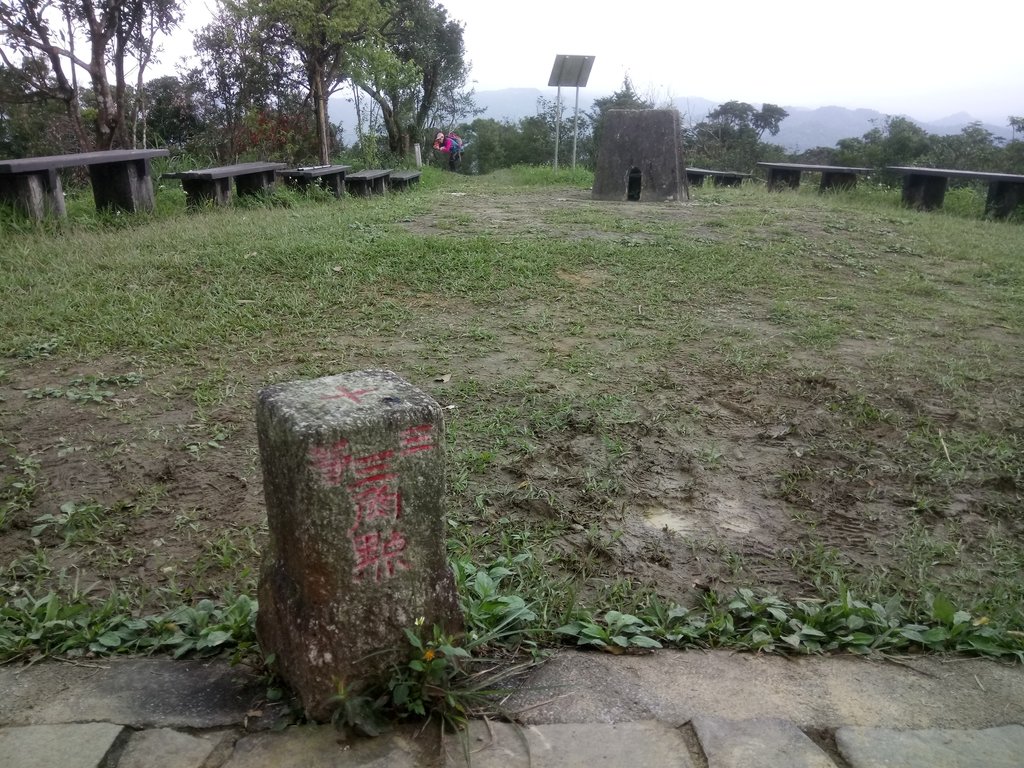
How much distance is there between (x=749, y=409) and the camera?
3486 millimetres

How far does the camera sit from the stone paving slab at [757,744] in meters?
1.53

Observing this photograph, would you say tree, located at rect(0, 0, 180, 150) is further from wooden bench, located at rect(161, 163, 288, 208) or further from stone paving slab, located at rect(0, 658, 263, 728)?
stone paving slab, located at rect(0, 658, 263, 728)

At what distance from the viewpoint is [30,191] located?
6266 millimetres

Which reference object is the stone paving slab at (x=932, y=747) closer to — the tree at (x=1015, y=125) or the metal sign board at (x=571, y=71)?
the metal sign board at (x=571, y=71)

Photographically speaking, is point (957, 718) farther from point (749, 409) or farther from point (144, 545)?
point (144, 545)

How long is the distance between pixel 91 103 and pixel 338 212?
672cm

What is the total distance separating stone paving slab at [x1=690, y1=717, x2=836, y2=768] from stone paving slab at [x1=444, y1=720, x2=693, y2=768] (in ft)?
0.19

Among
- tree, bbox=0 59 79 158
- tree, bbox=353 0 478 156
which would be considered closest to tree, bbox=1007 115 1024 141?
tree, bbox=353 0 478 156

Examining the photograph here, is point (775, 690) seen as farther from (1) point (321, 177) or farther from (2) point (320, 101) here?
(2) point (320, 101)

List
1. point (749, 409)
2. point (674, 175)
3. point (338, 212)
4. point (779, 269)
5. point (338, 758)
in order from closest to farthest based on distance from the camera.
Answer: point (338, 758) < point (749, 409) < point (779, 269) < point (338, 212) < point (674, 175)

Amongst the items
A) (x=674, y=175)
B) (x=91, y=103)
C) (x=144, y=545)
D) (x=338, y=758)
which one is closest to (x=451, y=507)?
(x=144, y=545)

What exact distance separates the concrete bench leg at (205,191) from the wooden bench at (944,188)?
8829 millimetres

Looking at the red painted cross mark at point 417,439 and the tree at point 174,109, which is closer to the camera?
the red painted cross mark at point 417,439

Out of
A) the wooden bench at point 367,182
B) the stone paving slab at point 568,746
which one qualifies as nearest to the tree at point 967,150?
the wooden bench at point 367,182
